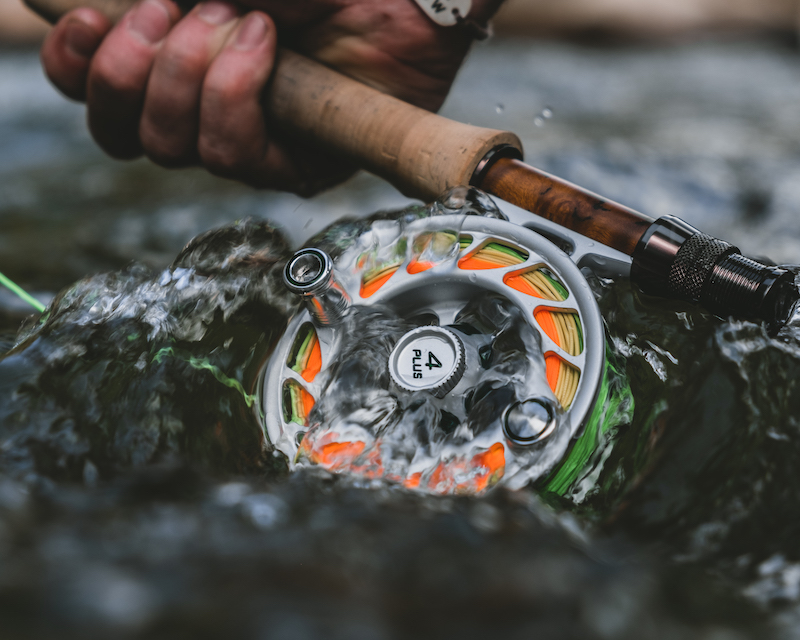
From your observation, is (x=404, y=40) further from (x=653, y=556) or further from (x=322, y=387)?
(x=653, y=556)

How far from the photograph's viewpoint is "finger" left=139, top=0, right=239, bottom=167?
6.18 ft

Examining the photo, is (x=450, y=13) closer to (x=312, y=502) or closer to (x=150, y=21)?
(x=150, y=21)

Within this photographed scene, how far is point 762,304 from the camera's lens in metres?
1.15

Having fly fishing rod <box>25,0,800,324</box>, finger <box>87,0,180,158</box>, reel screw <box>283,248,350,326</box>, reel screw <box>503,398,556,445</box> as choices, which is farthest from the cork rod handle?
reel screw <box>503,398,556,445</box>

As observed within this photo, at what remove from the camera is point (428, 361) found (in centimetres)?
124

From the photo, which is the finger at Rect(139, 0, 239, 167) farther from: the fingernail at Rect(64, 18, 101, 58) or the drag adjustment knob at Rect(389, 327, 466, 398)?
the drag adjustment knob at Rect(389, 327, 466, 398)

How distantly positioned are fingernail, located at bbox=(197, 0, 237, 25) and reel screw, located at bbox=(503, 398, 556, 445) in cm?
136

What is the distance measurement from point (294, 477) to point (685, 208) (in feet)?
7.76

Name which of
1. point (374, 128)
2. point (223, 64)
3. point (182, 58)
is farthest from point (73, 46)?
point (374, 128)

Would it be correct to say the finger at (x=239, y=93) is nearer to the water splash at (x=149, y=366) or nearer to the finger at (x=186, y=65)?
the finger at (x=186, y=65)

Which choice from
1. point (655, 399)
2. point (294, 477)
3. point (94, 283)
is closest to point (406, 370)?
point (294, 477)

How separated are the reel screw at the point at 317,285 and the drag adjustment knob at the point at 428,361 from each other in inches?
5.2

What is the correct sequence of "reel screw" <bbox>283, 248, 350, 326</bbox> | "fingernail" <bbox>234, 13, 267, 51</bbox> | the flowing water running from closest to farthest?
the flowing water
"reel screw" <bbox>283, 248, 350, 326</bbox>
"fingernail" <bbox>234, 13, 267, 51</bbox>

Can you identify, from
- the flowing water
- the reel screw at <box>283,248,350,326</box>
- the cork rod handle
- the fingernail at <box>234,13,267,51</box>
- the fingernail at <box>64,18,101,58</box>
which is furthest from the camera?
the fingernail at <box>64,18,101,58</box>
